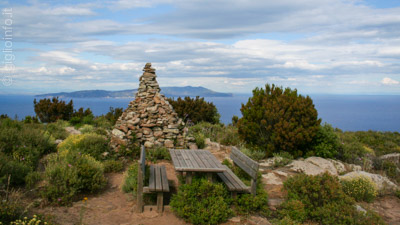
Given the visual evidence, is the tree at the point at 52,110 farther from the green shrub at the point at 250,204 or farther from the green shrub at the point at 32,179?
the green shrub at the point at 250,204

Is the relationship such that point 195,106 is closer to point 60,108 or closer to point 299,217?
point 60,108

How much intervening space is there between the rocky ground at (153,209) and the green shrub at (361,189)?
0.19m

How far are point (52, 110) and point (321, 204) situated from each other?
16.5 m

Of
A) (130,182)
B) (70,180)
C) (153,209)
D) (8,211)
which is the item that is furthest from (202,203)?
(8,211)

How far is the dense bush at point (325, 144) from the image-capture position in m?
8.98

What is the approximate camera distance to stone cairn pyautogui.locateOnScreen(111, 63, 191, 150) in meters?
8.85

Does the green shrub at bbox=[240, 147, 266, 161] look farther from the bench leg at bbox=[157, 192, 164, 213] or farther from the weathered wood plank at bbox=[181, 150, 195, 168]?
the bench leg at bbox=[157, 192, 164, 213]

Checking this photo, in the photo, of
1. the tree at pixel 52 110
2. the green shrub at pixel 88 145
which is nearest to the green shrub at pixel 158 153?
the green shrub at pixel 88 145

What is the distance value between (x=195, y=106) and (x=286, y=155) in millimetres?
7854

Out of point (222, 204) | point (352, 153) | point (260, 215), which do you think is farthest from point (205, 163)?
point (352, 153)

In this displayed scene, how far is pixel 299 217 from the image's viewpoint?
4.93 meters

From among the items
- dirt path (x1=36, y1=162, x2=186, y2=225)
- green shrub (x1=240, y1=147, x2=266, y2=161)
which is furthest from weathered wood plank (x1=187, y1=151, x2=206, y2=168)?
green shrub (x1=240, y1=147, x2=266, y2=161)

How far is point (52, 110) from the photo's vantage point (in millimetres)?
17125

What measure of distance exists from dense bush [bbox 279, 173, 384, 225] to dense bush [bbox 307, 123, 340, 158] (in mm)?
3669
